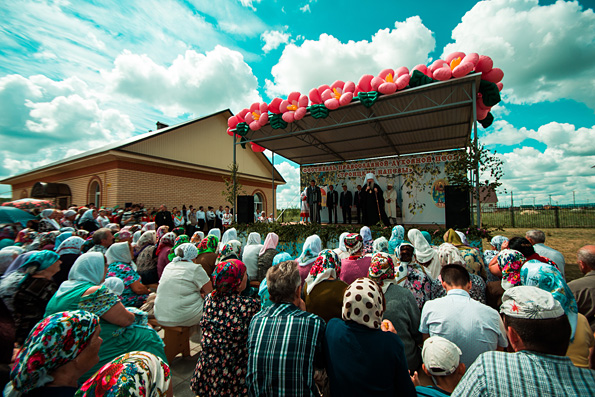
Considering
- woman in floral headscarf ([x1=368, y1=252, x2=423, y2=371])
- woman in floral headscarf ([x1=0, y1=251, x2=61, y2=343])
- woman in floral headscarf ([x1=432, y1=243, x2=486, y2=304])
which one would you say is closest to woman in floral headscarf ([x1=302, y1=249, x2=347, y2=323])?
woman in floral headscarf ([x1=368, y1=252, x2=423, y2=371])

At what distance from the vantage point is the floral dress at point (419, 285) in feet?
8.80

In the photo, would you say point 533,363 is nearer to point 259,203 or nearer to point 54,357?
point 54,357

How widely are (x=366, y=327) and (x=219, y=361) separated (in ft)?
4.01

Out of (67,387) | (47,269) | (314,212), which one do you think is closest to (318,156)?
(314,212)

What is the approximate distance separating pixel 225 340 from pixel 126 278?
227cm

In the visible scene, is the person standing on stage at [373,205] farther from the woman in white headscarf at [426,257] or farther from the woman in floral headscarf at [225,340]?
the woman in floral headscarf at [225,340]

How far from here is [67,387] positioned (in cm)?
124

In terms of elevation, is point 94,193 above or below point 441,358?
above

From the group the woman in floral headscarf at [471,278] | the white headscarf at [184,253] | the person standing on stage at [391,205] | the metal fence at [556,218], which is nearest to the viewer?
the woman in floral headscarf at [471,278]

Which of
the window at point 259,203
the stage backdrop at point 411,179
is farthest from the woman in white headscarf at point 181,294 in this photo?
the window at point 259,203

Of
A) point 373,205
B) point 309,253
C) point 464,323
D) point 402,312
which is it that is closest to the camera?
point 464,323

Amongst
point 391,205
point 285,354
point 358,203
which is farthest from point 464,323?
point 391,205

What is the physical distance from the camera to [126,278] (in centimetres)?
341

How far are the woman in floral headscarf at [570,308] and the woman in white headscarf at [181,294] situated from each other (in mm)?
3422
